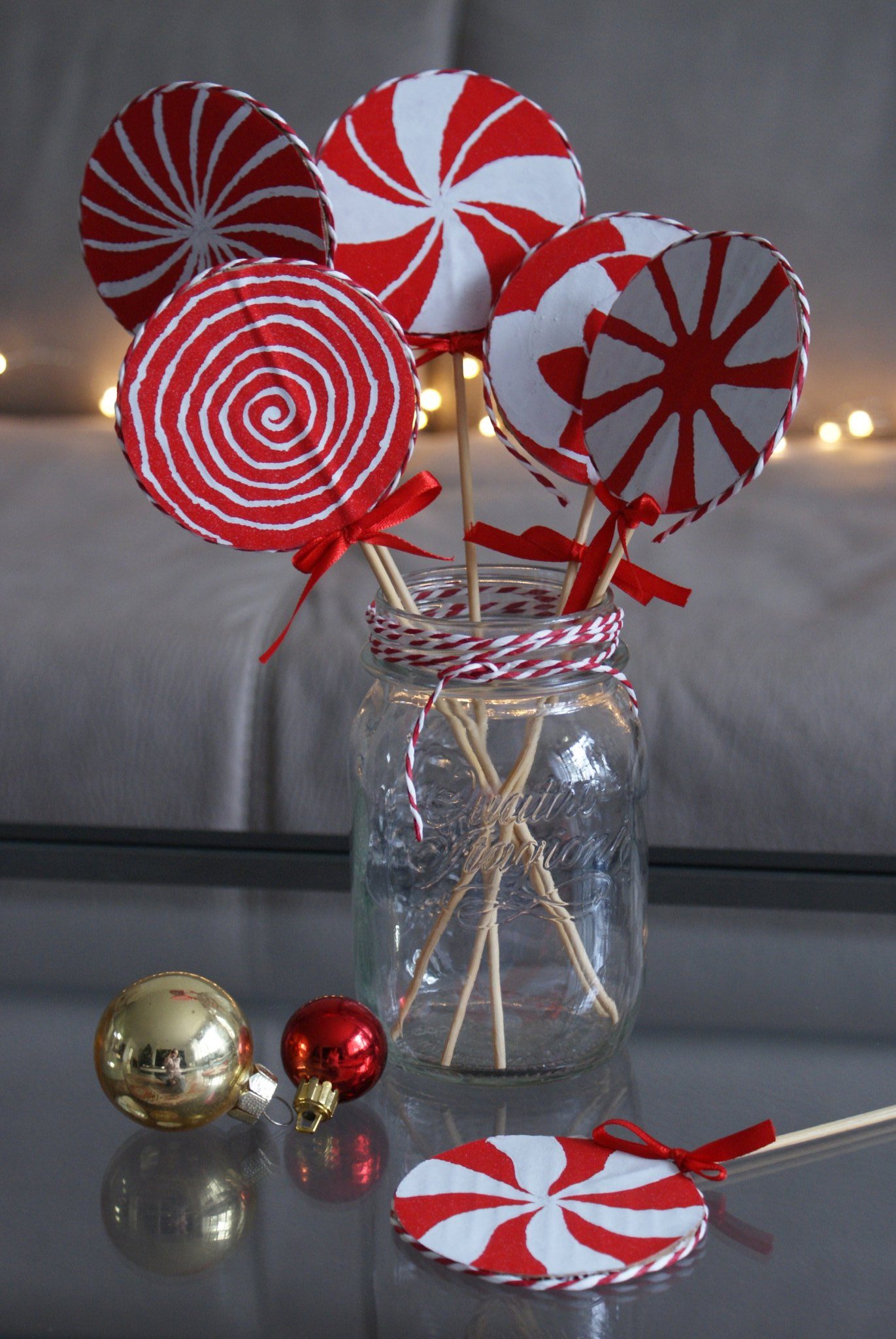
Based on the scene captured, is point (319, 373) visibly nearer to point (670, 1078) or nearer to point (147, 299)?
point (147, 299)

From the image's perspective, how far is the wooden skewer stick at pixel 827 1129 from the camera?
1.76ft

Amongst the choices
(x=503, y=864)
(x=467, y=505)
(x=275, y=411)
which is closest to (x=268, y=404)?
(x=275, y=411)

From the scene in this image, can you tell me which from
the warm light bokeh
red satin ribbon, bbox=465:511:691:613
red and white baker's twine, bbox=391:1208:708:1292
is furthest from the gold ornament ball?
the warm light bokeh

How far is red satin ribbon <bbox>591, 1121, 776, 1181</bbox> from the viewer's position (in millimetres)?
517

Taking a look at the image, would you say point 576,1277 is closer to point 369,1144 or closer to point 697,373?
point 369,1144

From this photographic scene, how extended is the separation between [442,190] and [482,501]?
1.88 ft

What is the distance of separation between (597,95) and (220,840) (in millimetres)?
931

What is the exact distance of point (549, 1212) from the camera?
1.59 feet

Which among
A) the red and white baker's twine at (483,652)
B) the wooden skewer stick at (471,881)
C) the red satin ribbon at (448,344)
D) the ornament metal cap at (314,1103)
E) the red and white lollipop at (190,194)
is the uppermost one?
the red and white lollipop at (190,194)

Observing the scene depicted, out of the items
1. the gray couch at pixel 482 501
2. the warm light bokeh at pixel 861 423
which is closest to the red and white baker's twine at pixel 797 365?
the gray couch at pixel 482 501

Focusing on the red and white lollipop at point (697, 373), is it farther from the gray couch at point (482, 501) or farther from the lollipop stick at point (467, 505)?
the gray couch at point (482, 501)

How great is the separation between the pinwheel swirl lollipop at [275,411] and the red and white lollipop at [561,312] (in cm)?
7

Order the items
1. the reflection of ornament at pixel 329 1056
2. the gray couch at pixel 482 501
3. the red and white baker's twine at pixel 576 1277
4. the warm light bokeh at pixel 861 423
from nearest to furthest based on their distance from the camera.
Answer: the red and white baker's twine at pixel 576 1277 → the reflection of ornament at pixel 329 1056 → the gray couch at pixel 482 501 → the warm light bokeh at pixel 861 423

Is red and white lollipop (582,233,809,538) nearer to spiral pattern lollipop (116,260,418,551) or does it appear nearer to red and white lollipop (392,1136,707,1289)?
spiral pattern lollipop (116,260,418,551)
